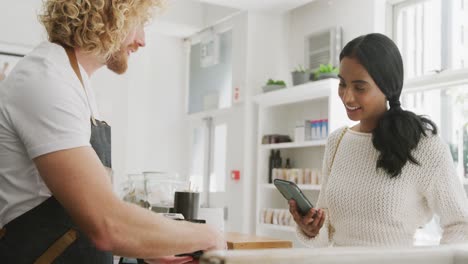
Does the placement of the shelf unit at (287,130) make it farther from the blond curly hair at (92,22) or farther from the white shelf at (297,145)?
the blond curly hair at (92,22)

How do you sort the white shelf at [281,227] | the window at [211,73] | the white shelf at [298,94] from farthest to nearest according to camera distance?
the window at [211,73], the white shelf at [281,227], the white shelf at [298,94]

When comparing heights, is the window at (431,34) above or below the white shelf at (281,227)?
above

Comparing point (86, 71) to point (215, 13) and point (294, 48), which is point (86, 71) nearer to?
point (294, 48)

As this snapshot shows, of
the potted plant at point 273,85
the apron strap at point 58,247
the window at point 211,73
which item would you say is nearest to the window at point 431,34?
the potted plant at point 273,85

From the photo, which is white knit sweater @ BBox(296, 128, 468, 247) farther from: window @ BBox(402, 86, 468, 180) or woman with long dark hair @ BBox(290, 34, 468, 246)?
window @ BBox(402, 86, 468, 180)

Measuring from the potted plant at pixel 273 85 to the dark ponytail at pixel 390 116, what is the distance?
3.39 metres

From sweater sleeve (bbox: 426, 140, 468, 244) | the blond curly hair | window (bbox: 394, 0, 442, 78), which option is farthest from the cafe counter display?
window (bbox: 394, 0, 442, 78)

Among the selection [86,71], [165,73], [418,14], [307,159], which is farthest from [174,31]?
[86,71]

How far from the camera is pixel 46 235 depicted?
125 centimetres

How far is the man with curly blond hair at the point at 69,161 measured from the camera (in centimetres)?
107

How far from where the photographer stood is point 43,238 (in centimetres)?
124

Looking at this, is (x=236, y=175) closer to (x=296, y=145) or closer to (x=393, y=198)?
(x=296, y=145)

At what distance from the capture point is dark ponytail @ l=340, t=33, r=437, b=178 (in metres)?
1.79

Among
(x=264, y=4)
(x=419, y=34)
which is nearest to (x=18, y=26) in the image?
(x=264, y=4)
